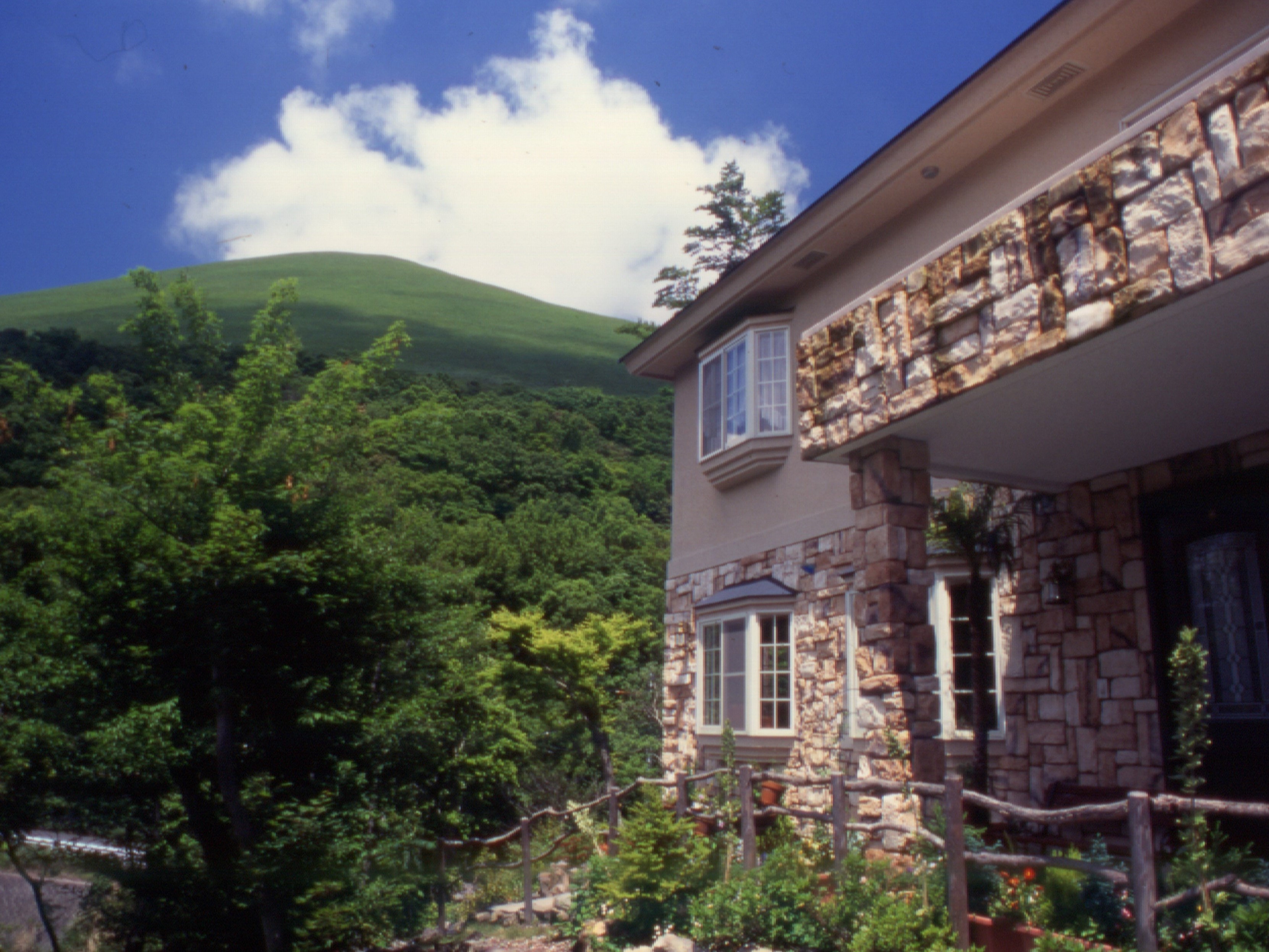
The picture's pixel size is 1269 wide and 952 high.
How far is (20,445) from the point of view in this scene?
2500 cm

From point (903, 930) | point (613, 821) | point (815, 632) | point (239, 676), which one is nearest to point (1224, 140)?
point (903, 930)

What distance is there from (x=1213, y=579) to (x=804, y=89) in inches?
332

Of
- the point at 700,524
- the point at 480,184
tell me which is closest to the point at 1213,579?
the point at 700,524

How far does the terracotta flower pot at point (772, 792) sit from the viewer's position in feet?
33.1

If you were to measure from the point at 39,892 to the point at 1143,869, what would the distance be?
438 inches

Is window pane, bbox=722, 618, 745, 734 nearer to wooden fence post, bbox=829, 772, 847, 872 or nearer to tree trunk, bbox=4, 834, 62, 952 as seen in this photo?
wooden fence post, bbox=829, 772, 847, 872

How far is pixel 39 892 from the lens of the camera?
10.4 m

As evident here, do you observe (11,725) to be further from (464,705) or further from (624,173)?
(624,173)

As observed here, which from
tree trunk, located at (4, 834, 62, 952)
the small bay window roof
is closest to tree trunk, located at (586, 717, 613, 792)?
the small bay window roof

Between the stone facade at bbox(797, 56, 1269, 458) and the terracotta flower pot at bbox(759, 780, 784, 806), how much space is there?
488cm

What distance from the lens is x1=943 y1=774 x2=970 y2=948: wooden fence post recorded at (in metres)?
4.76

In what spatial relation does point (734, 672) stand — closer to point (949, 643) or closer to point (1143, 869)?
point (949, 643)

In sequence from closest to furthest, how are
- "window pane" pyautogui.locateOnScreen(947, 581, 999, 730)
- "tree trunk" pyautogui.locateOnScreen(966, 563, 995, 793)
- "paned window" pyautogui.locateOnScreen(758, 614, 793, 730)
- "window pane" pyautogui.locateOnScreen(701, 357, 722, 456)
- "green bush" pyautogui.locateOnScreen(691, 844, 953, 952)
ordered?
"green bush" pyautogui.locateOnScreen(691, 844, 953, 952), "tree trunk" pyautogui.locateOnScreen(966, 563, 995, 793), "window pane" pyautogui.locateOnScreen(947, 581, 999, 730), "paned window" pyautogui.locateOnScreen(758, 614, 793, 730), "window pane" pyautogui.locateOnScreen(701, 357, 722, 456)

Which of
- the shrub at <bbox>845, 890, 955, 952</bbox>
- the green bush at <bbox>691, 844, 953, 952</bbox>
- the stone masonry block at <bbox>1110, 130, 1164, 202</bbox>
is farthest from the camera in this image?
the green bush at <bbox>691, 844, 953, 952</bbox>
